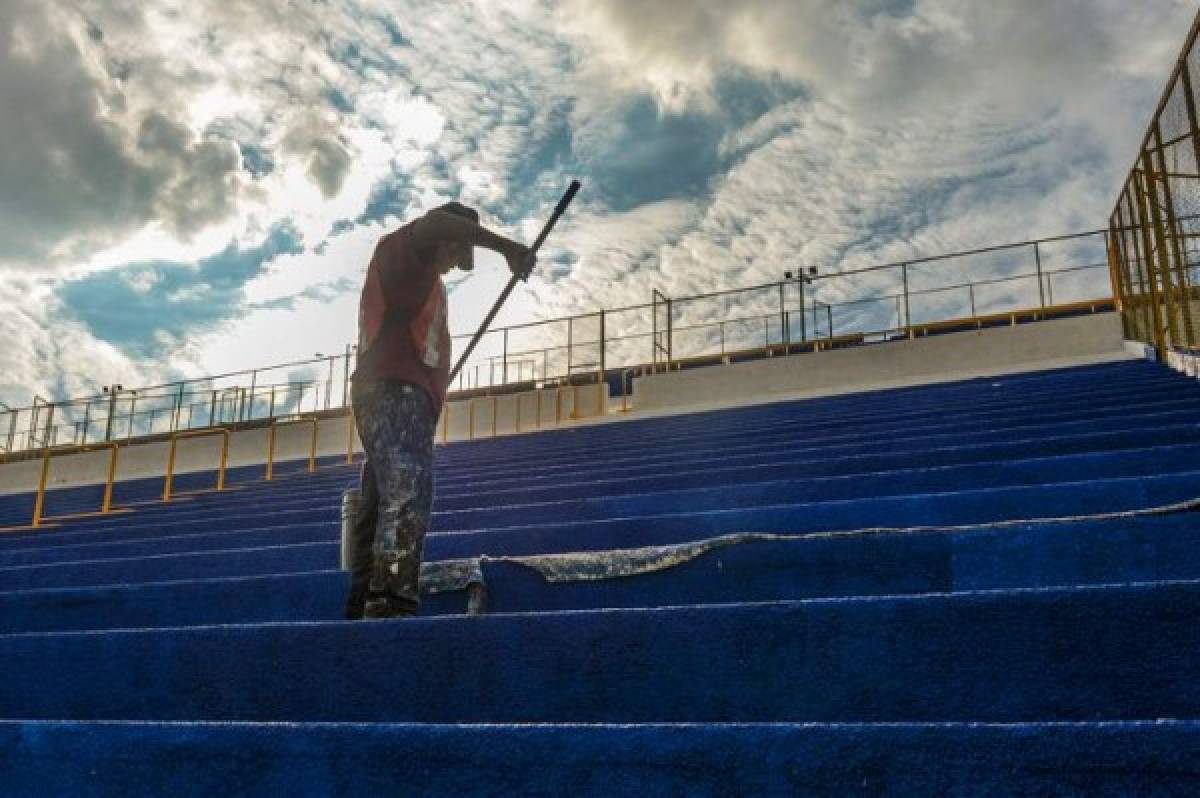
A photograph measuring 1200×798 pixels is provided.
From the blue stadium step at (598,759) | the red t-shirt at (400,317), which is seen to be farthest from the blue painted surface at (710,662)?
the red t-shirt at (400,317)

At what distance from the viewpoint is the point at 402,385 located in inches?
96.0

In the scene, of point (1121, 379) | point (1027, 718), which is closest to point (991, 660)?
point (1027, 718)

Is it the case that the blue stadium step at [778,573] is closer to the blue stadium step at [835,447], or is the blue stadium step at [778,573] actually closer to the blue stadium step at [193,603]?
the blue stadium step at [193,603]

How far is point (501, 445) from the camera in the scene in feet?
31.2

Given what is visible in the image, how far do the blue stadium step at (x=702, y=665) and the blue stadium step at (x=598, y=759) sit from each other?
37cm

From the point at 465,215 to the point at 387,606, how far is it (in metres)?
1.06

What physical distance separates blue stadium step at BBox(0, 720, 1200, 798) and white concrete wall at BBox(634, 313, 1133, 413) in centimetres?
953

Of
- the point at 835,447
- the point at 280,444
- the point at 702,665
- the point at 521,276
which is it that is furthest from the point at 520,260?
the point at 280,444

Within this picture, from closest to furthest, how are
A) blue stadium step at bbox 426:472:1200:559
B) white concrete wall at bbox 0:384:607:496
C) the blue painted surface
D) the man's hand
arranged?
the blue painted surface
the man's hand
blue stadium step at bbox 426:472:1200:559
white concrete wall at bbox 0:384:607:496

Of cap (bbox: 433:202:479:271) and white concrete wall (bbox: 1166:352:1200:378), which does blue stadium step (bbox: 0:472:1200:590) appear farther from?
white concrete wall (bbox: 1166:352:1200:378)

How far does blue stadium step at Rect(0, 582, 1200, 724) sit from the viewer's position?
1.45 m

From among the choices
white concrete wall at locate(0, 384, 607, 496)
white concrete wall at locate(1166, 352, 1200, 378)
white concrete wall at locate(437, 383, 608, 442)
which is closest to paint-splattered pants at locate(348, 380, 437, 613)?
white concrete wall at locate(1166, 352, 1200, 378)

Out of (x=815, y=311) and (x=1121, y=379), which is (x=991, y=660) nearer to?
(x=1121, y=379)

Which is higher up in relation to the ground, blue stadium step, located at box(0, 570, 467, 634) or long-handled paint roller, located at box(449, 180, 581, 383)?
long-handled paint roller, located at box(449, 180, 581, 383)
